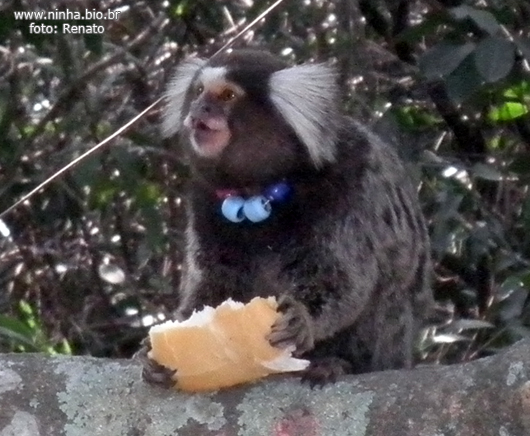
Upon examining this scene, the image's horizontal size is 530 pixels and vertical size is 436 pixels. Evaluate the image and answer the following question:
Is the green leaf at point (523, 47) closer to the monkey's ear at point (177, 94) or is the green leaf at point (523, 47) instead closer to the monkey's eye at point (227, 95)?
the monkey's eye at point (227, 95)

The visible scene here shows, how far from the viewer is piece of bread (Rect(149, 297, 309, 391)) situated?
1.81 metres

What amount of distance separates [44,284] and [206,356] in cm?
182

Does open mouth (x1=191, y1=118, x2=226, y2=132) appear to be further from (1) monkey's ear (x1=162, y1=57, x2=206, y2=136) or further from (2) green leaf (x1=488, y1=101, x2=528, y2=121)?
(2) green leaf (x1=488, y1=101, x2=528, y2=121)

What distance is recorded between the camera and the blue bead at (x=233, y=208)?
2.41 meters

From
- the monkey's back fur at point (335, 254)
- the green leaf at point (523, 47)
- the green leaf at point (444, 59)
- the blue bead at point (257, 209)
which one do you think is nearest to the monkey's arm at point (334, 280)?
the monkey's back fur at point (335, 254)

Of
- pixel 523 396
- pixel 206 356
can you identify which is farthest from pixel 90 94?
pixel 523 396

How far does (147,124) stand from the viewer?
356cm

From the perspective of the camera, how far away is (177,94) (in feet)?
8.90

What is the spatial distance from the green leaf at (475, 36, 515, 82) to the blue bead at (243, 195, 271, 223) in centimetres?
55

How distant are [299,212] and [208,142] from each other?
255mm

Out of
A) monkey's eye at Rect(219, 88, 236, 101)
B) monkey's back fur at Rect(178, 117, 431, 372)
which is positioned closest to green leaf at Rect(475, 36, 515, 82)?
monkey's back fur at Rect(178, 117, 431, 372)

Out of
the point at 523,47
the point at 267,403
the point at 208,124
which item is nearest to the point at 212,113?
A: the point at 208,124

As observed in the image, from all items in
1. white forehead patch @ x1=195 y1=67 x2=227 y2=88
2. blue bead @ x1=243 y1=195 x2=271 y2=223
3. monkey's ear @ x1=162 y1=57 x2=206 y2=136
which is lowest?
blue bead @ x1=243 y1=195 x2=271 y2=223

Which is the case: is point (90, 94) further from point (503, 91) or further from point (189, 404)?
point (189, 404)
